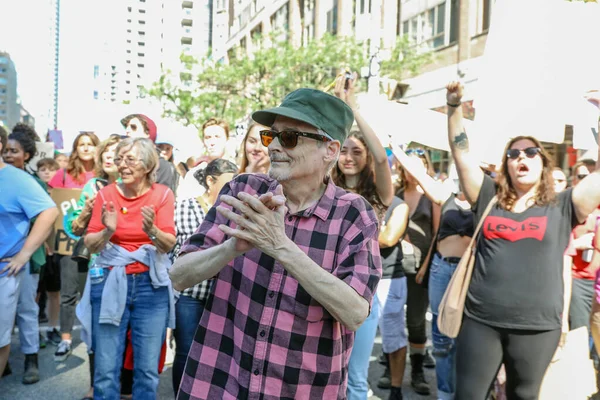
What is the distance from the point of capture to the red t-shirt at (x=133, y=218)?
4.21 metres

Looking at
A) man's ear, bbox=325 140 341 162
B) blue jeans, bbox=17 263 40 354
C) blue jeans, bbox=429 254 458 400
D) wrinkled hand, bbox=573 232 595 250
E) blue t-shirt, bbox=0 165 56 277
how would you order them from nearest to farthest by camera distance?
man's ear, bbox=325 140 341 162
blue t-shirt, bbox=0 165 56 277
blue jeans, bbox=429 254 458 400
wrinkled hand, bbox=573 232 595 250
blue jeans, bbox=17 263 40 354

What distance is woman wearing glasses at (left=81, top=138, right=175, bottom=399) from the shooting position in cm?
406

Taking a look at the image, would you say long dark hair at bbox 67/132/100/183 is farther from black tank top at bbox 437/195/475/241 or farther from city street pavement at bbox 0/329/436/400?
black tank top at bbox 437/195/475/241

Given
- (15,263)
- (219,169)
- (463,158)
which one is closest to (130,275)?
(219,169)

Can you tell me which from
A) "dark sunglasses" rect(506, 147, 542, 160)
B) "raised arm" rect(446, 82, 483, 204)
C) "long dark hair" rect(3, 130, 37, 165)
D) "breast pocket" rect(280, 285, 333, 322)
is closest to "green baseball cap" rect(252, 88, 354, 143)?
"breast pocket" rect(280, 285, 333, 322)

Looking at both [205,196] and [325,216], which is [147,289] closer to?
[205,196]

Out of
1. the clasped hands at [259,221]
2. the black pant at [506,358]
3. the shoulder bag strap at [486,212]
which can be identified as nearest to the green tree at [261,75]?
the shoulder bag strap at [486,212]

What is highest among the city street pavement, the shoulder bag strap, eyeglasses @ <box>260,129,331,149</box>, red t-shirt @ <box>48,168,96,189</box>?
eyeglasses @ <box>260,129,331,149</box>

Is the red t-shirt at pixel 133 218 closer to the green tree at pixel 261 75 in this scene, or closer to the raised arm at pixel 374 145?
the raised arm at pixel 374 145

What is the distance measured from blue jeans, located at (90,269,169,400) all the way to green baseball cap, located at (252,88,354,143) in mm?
2251

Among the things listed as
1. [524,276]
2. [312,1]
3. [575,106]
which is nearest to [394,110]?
[575,106]

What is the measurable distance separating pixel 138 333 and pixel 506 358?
A: 220 centimetres

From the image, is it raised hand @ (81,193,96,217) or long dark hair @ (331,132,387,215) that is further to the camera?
raised hand @ (81,193,96,217)

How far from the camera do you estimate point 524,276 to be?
363 cm
